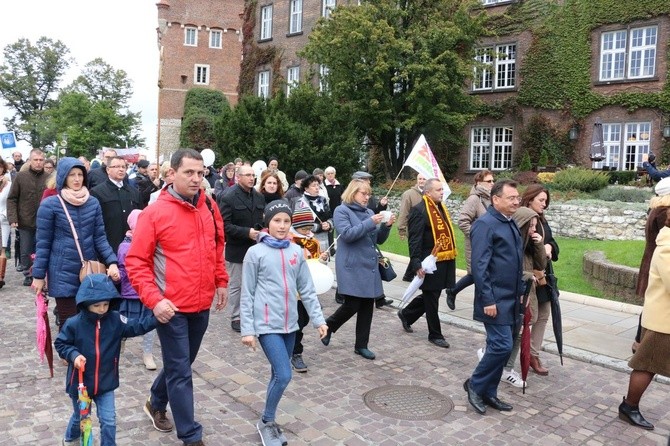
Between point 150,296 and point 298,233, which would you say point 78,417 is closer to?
point 150,296

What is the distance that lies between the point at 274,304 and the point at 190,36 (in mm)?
52794

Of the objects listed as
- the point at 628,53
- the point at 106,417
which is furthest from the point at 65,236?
the point at 628,53

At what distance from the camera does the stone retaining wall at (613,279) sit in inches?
387

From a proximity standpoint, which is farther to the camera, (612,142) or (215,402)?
(612,142)

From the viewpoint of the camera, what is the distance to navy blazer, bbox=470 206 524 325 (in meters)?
5.21

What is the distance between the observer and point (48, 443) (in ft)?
14.5

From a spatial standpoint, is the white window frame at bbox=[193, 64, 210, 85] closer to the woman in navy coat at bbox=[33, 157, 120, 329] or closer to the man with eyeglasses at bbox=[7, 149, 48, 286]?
the man with eyeglasses at bbox=[7, 149, 48, 286]

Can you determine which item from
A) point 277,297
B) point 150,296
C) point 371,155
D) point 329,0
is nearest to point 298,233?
point 277,297

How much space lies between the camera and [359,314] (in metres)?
6.85

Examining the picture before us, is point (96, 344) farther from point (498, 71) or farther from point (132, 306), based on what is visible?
point (498, 71)

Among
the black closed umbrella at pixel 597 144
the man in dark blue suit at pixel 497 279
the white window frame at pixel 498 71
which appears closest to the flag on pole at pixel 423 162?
the man in dark blue suit at pixel 497 279

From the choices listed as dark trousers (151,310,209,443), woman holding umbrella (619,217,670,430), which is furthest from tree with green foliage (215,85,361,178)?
dark trousers (151,310,209,443)

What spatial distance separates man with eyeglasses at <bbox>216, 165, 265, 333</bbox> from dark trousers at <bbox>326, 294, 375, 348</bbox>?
57.4 inches

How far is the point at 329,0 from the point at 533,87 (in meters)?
13.9
